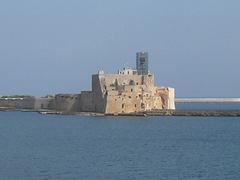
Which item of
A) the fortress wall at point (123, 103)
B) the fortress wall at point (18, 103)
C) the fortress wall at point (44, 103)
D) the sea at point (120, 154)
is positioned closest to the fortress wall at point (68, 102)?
the fortress wall at point (44, 103)

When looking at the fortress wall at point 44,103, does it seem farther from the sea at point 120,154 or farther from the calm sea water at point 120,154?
the sea at point 120,154

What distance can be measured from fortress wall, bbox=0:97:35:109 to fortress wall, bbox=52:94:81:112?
910 centimetres

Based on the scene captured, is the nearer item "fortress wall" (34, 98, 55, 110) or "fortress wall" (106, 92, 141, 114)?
"fortress wall" (106, 92, 141, 114)

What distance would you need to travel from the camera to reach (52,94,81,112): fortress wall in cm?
6628

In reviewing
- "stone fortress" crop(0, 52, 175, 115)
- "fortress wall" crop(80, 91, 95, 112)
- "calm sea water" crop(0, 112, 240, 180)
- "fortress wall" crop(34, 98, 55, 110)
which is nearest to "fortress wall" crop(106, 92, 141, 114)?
"stone fortress" crop(0, 52, 175, 115)

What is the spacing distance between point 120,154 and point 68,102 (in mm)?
38449

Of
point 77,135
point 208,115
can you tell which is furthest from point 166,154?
point 208,115

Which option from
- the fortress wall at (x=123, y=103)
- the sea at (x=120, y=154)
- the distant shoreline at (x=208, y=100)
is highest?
the distant shoreline at (x=208, y=100)

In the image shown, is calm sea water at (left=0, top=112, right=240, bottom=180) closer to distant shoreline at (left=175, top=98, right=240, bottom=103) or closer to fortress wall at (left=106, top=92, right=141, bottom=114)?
fortress wall at (left=106, top=92, right=141, bottom=114)

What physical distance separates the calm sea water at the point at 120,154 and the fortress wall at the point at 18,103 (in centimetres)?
3216

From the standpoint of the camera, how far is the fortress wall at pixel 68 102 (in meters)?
66.3

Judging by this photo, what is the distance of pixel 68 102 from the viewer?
67.9 meters

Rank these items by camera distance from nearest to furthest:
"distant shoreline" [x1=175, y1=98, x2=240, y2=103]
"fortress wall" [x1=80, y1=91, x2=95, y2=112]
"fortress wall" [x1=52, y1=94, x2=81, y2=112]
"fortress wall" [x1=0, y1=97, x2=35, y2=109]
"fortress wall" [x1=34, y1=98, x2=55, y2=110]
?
"fortress wall" [x1=80, y1=91, x2=95, y2=112], "fortress wall" [x1=52, y1=94, x2=81, y2=112], "fortress wall" [x1=34, y1=98, x2=55, y2=110], "fortress wall" [x1=0, y1=97, x2=35, y2=109], "distant shoreline" [x1=175, y1=98, x2=240, y2=103]

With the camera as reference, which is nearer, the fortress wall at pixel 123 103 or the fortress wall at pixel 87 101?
the fortress wall at pixel 123 103
